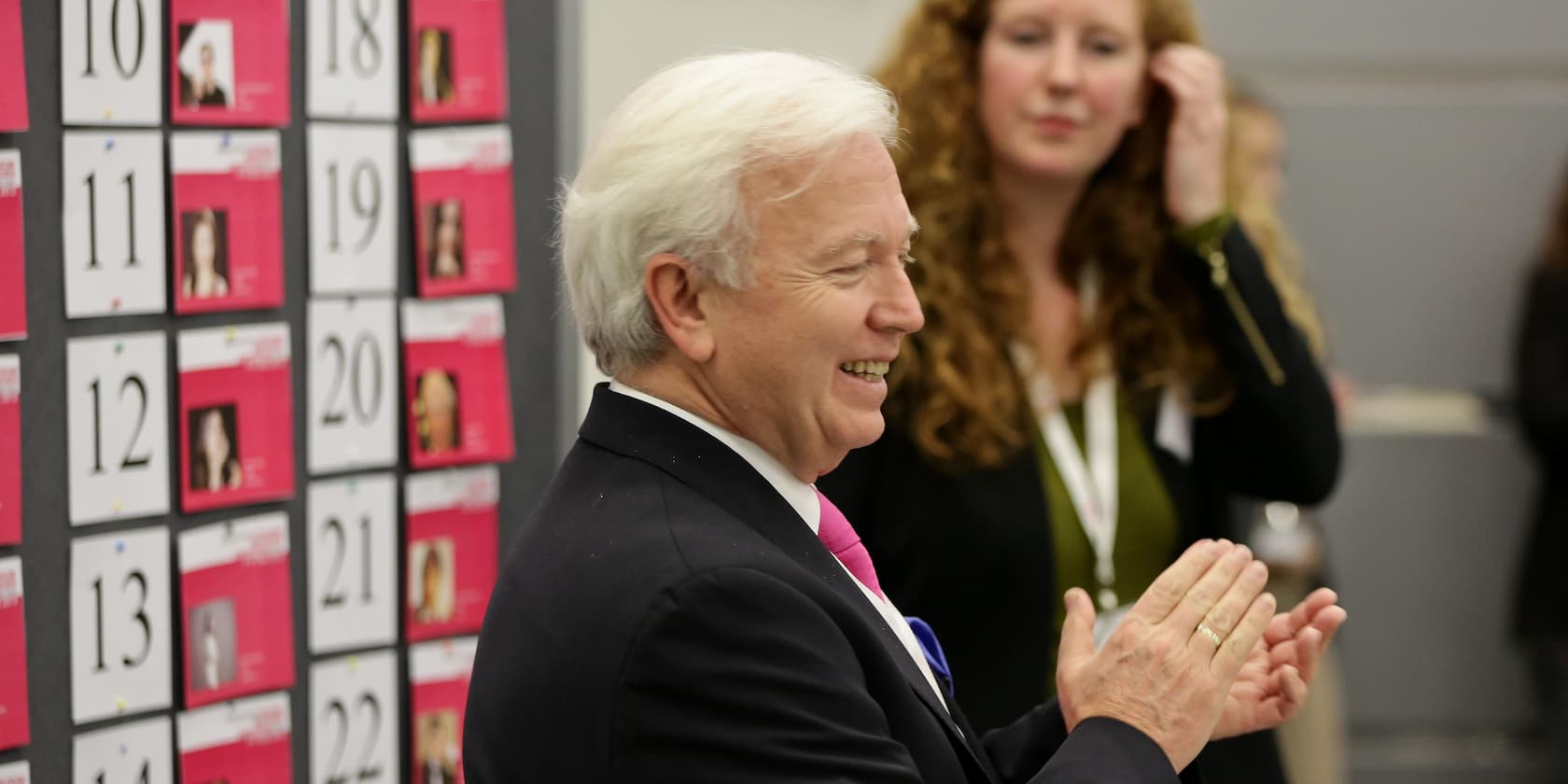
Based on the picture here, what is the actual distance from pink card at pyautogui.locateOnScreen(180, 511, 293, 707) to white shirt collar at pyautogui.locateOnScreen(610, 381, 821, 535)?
697mm

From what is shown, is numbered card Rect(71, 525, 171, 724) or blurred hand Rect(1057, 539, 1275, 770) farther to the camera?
numbered card Rect(71, 525, 171, 724)

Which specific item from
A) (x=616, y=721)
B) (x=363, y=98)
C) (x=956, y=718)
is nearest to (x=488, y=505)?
(x=363, y=98)

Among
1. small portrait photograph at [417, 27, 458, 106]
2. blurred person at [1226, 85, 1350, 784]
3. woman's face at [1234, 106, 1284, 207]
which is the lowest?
blurred person at [1226, 85, 1350, 784]

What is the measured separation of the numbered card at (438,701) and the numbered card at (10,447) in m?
0.60

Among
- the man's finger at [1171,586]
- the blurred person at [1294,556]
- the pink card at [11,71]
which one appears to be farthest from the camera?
the blurred person at [1294,556]

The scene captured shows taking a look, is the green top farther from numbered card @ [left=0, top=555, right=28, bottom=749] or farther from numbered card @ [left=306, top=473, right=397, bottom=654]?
numbered card @ [left=0, top=555, right=28, bottom=749]

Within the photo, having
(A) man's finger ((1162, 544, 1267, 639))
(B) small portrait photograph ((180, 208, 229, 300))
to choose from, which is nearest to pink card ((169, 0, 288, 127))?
(B) small portrait photograph ((180, 208, 229, 300))

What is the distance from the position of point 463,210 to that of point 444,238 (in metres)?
0.05

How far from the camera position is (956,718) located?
1569 mm

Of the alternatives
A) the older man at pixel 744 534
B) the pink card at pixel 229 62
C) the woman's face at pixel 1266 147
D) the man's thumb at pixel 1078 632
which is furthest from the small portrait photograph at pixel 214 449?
the woman's face at pixel 1266 147

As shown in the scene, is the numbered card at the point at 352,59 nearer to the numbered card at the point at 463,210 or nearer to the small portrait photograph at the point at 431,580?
the numbered card at the point at 463,210

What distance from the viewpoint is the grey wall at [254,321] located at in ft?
5.80

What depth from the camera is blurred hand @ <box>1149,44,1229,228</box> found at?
7.82 feet

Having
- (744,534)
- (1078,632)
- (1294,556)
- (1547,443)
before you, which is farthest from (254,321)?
(1547,443)
